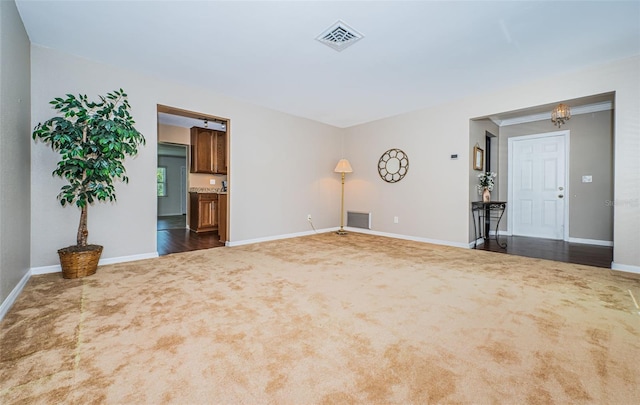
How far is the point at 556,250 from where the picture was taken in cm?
421

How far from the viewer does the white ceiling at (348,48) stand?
2271mm

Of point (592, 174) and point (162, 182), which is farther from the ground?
point (162, 182)

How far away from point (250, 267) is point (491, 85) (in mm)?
4217

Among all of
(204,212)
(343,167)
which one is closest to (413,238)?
(343,167)

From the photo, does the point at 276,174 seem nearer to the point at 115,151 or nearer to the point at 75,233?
the point at 115,151

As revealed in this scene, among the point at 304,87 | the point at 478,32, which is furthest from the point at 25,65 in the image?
the point at 478,32

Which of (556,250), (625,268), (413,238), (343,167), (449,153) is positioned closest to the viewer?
(625,268)

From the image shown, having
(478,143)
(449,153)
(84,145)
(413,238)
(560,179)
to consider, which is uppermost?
(478,143)

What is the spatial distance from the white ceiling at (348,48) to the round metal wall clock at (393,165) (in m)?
1.56

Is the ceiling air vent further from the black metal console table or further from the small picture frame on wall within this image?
the black metal console table

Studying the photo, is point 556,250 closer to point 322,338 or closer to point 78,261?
point 322,338

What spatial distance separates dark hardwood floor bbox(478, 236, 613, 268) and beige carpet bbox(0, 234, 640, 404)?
30.2 inches

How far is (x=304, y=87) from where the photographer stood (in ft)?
13.0

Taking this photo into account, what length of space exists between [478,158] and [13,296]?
6.10 metres
